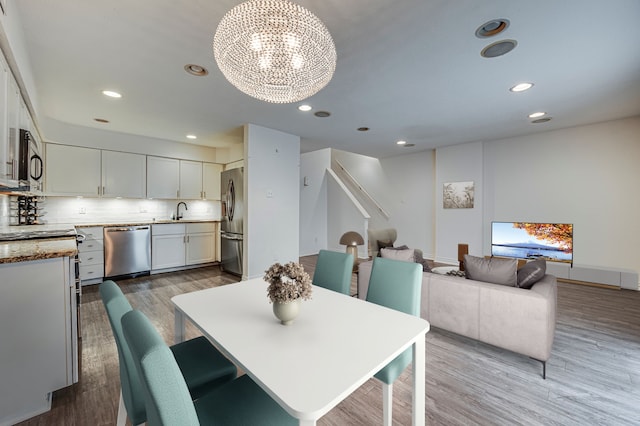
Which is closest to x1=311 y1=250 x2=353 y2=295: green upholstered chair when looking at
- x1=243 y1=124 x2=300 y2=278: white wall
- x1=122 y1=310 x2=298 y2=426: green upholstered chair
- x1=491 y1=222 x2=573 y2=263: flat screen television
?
x1=122 y1=310 x2=298 y2=426: green upholstered chair

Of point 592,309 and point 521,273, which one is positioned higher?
point 521,273

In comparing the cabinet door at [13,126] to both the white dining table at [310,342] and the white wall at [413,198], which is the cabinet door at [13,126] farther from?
the white wall at [413,198]

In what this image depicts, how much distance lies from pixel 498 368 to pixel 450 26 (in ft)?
8.68

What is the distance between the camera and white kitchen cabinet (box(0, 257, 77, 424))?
1.52 meters

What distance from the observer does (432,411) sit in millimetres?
1647

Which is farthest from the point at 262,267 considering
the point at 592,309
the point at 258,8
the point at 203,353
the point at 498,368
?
the point at 592,309

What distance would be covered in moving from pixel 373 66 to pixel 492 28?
95 centimetres

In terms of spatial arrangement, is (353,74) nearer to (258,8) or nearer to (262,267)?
(258,8)

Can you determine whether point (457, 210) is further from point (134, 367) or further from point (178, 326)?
point (134, 367)

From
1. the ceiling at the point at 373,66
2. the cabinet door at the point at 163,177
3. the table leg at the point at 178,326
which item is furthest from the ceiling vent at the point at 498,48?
the cabinet door at the point at 163,177

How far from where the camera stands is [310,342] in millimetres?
1083

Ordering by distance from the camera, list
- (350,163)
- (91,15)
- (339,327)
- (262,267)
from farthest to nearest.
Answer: (350,163) < (262,267) < (91,15) < (339,327)

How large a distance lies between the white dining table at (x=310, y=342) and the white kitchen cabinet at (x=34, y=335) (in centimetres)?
81

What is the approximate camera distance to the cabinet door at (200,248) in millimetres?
5289
